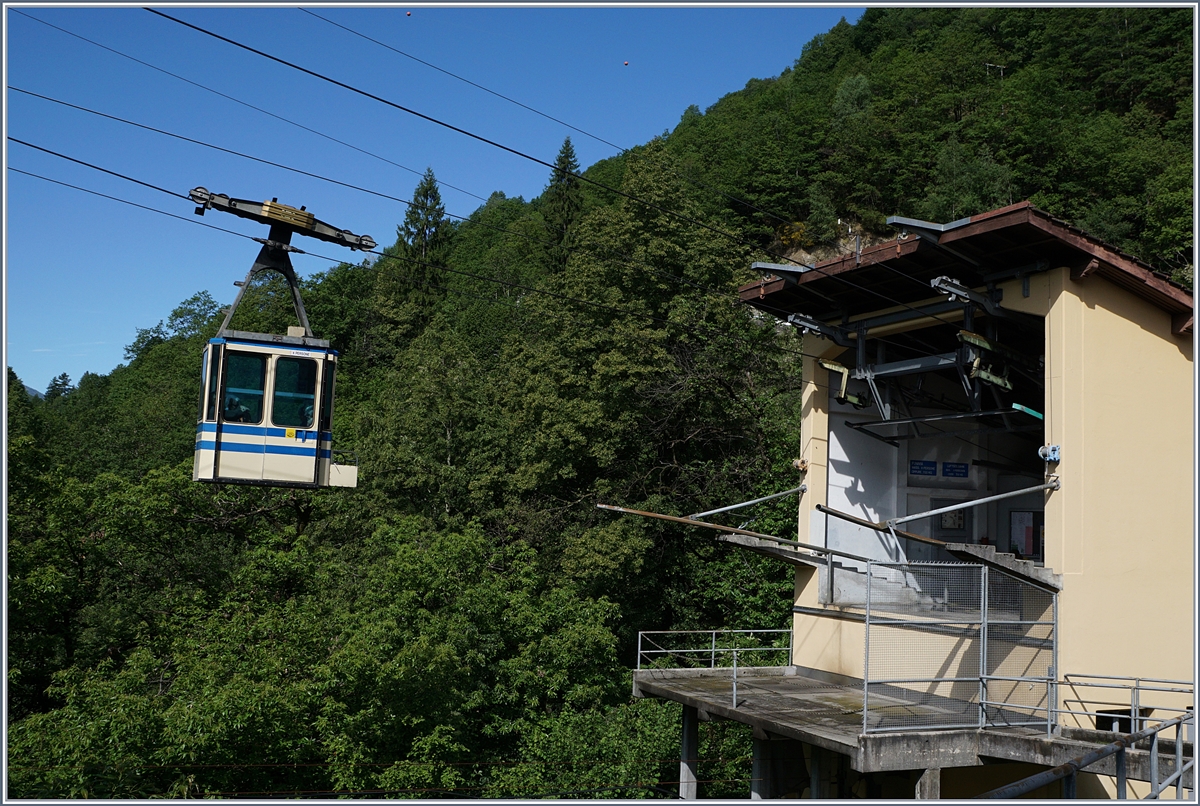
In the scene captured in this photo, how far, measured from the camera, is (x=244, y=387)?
1140 centimetres

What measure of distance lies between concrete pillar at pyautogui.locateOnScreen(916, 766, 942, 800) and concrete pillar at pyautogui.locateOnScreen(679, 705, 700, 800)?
207 inches

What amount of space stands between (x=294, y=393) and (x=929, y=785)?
8917mm

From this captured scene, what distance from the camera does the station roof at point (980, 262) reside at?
12.4 m

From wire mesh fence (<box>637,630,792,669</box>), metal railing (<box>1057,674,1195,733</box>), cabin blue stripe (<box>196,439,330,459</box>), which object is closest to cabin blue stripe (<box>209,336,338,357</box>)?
cabin blue stripe (<box>196,439,330,459</box>)

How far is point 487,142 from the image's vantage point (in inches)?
399

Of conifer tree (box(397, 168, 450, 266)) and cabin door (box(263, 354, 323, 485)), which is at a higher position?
conifer tree (box(397, 168, 450, 266))

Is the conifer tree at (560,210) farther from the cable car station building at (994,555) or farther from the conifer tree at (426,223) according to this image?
the cable car station building at (994,555)

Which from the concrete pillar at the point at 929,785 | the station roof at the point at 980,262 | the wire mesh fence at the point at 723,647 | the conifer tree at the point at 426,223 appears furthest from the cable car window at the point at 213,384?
the conifer tree at the point at 426,223

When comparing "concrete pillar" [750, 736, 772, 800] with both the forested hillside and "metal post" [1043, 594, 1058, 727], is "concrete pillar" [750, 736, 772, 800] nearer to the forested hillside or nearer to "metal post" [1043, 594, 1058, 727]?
the forested hillside

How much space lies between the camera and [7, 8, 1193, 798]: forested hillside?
63.5ft

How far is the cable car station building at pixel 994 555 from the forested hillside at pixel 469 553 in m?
3.74

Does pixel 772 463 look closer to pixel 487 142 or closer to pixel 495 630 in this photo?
pixel 495 630

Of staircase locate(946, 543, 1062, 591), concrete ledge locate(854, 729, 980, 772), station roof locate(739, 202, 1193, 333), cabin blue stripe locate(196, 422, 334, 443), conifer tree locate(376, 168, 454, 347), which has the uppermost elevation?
conifer tree locate(376, 168, 454, 347)

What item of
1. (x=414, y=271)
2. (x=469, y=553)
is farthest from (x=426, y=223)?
(x=469, y=553)
